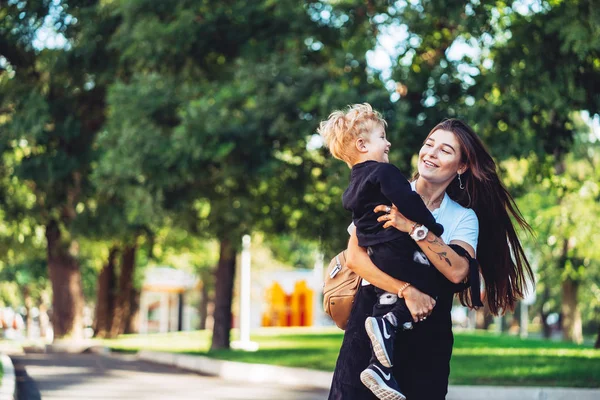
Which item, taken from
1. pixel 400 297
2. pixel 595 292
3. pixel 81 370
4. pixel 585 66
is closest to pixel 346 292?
pixel 400 297

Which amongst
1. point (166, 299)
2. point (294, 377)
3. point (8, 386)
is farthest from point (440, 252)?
point (166, 299)

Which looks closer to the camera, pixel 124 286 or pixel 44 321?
pixel 124 286

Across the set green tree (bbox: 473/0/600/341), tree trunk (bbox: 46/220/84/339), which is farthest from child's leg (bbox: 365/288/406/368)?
tree trunk (bbox: 46/220/84/339)

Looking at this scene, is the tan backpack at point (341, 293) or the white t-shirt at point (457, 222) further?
the tan backpack at point (341, 293)

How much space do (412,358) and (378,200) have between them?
0.57 m

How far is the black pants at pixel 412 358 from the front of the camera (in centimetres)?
381

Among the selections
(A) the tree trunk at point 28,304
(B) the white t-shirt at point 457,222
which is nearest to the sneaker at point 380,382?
(B) the white t-shirt at point 457,222

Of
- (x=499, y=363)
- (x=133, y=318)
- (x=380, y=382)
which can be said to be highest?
(x=133, y=318)

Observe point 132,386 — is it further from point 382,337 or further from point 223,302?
point 382,337

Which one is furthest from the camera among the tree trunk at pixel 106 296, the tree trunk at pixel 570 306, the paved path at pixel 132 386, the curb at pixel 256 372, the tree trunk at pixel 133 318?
the tree trunk at pixel 133 318

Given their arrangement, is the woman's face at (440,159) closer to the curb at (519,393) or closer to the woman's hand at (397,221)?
the woman's hand at (397,221)

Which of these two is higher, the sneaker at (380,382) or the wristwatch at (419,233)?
the wristwatch at (419,233)

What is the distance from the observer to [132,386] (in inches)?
526

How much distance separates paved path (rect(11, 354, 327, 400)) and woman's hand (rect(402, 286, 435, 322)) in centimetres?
824
